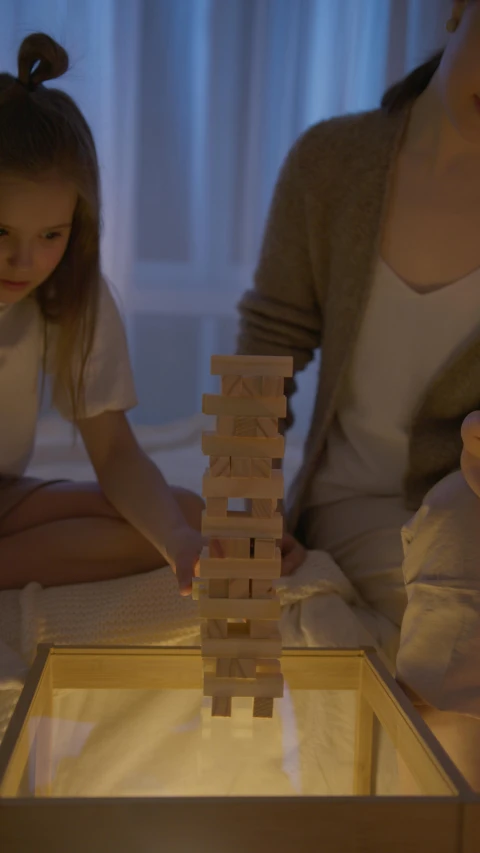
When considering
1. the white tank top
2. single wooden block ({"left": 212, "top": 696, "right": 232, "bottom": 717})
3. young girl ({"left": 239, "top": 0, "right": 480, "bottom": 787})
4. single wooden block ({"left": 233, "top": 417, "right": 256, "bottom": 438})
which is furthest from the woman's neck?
single wooden block ({"left": 212, "top": 696, "right": 232, "bottom": 717})

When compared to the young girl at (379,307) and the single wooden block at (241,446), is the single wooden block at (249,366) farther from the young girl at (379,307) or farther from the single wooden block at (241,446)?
the young girl at (379,307)

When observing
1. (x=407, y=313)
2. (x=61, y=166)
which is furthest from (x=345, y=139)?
(x=61, y=166)

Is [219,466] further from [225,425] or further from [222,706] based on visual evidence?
[222,706]

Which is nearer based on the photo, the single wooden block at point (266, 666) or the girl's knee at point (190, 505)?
the single wooden block at point (266, 666)

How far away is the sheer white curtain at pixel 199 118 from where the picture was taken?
212 centimetres

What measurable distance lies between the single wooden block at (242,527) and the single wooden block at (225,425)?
59mm

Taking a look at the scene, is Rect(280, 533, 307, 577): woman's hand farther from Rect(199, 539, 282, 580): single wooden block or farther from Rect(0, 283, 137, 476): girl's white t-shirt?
Rect(199, 539, 282, 580): single wooden block

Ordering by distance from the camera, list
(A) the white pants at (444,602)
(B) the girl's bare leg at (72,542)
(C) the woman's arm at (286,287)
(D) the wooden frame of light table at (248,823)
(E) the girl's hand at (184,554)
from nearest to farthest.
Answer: (D) the wooden frame of light table at (248,823) → (A) the white pants at (444,602) → (E) the girl's hand at (184,554) → (B) the girl's bare leg at (72,542) → (C) the woman's arm at (286,287)

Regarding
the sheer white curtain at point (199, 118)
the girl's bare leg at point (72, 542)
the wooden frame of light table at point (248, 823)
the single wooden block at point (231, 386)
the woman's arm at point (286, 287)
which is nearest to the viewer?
the wooden frame of light table at point (248, 823)

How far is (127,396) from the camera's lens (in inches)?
46.3

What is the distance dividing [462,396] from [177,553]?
1.31ft

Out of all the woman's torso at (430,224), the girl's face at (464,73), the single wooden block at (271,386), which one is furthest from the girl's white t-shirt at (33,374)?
the single wooden block at (271,386)

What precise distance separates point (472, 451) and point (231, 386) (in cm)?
24

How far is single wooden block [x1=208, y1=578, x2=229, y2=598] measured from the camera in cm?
63
